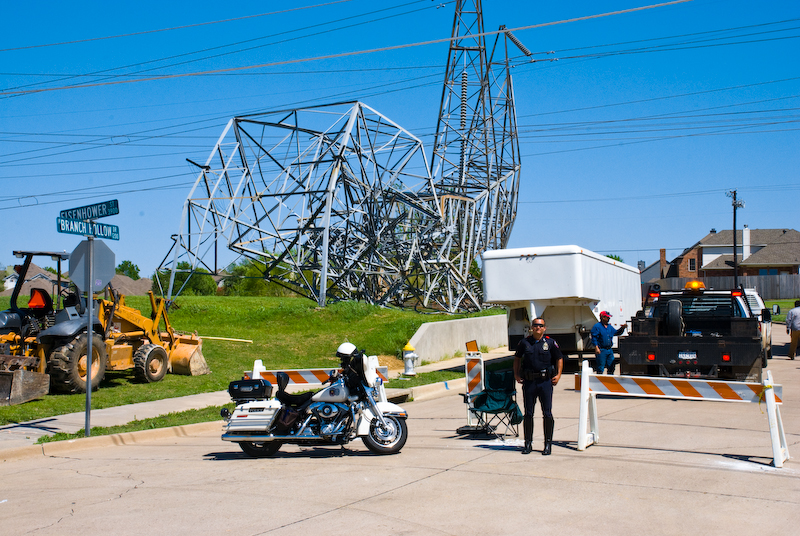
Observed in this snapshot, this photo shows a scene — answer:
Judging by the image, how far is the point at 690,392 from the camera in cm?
931

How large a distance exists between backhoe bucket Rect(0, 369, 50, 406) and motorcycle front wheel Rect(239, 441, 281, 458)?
5.73 meters

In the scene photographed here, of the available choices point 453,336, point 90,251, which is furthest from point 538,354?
point 453,336

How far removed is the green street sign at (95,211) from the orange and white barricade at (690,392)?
7.01 m

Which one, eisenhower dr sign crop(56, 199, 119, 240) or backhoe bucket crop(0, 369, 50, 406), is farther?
backhoe bucket crop(0, 369, 50, 406)

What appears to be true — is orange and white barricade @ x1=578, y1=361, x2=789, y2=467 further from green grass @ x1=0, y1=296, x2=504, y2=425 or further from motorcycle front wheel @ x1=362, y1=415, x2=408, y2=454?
green grass @ x1=0, y1=296, x2=504, y2=425

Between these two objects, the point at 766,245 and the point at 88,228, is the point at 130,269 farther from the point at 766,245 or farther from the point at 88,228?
the point at 88,228

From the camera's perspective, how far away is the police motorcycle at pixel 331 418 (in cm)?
937

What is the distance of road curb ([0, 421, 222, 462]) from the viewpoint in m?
9.90

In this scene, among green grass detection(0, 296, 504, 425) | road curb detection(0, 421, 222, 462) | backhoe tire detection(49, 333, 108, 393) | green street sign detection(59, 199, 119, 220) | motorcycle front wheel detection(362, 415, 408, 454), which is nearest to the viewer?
motorcycle front wheel detection(362, 415, 408, 454)

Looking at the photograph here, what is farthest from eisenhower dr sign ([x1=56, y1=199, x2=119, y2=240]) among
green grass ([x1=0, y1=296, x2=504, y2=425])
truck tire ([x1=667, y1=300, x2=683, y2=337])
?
truck tire ([x1=667, y1=300, x2=683, y2=337])

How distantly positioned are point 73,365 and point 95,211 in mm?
4286

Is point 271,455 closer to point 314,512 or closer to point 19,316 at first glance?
point 314,512

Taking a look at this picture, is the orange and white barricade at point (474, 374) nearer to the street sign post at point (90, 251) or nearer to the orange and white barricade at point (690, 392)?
the orange and white barricade at point (690, 392)

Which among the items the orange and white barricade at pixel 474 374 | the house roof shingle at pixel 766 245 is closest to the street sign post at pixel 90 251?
the orange and white barricade at pixel 474 374
